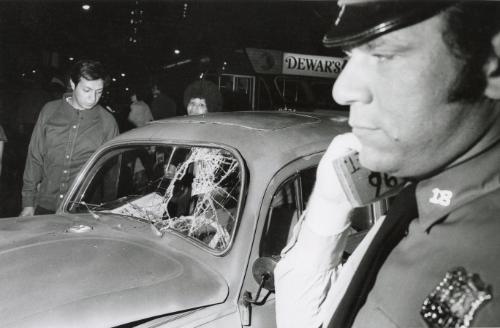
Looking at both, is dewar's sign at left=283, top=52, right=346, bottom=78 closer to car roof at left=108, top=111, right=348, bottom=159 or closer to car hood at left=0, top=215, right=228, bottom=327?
car roof at left=108, top=111, right=348, bottom=159

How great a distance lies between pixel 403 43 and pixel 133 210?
2.13m

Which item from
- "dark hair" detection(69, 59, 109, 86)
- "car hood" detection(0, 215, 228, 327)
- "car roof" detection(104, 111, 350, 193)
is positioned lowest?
"car hood" detection(0, 215, 228, 327)

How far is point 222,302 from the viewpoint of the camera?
1703mm

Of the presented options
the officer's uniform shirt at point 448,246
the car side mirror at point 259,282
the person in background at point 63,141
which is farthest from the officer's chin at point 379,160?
the person in background at point 63,141

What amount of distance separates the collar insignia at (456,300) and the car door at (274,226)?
968 mm

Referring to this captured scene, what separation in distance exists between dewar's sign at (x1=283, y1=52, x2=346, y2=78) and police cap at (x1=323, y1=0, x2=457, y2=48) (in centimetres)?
829

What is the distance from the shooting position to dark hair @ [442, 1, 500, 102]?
728 millimetres

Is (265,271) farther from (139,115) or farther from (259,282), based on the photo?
(139,115)

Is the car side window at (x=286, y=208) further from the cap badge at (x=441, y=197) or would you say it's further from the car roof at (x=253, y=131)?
the cap badge at (x=441, y=197)

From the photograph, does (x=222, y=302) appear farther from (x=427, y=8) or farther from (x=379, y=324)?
(x=427, y=8)

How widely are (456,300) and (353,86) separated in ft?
1.49

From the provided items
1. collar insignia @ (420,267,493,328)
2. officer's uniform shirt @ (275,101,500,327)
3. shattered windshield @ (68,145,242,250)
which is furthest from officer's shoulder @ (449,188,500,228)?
shattered windshield @ (68,145,242,250)

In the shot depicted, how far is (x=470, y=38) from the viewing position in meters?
0.73

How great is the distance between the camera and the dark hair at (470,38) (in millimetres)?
728
